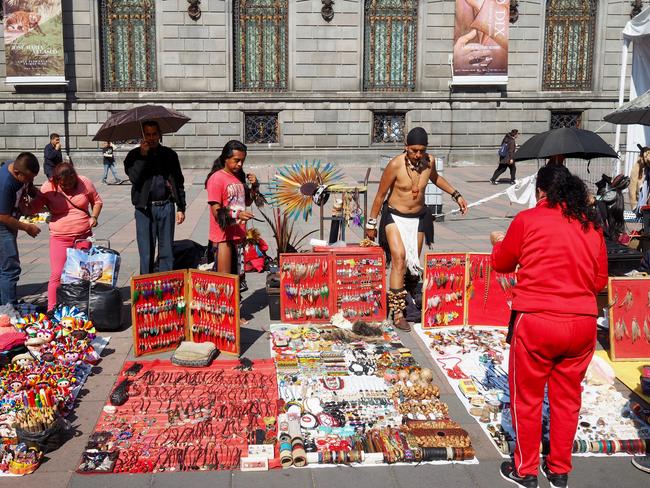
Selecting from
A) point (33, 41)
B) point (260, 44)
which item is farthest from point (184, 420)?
point (33, 41)

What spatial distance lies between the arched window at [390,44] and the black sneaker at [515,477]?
19957 millimetres

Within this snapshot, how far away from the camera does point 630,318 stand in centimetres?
637

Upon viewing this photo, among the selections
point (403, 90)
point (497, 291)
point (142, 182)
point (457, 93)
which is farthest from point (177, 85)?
point (497, 291)

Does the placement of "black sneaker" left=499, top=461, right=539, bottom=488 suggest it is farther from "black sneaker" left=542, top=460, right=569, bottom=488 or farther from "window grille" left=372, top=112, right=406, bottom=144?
"window grille" left=372, top=112, right=406, bottom=144

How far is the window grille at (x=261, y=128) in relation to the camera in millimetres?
23000

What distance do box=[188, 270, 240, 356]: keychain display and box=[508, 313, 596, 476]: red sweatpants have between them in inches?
110

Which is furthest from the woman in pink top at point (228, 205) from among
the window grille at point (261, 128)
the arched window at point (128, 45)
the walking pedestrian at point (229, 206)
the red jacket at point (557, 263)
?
the arched window at point (128, 45)

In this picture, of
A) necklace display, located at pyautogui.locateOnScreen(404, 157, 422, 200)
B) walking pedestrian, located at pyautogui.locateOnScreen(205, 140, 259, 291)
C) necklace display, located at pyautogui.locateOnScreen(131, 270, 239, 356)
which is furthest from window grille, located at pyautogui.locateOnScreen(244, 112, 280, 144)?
necklace display, located at pyautogui.locateOnScreen(131, 270, 239, 356)

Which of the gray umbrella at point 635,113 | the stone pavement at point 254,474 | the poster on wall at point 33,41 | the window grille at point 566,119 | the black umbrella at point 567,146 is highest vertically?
the poster on wall at point 33,41

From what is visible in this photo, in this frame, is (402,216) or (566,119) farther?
(566,119)

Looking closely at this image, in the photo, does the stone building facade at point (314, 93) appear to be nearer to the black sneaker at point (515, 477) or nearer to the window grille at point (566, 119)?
the window grille at point (566, 119)

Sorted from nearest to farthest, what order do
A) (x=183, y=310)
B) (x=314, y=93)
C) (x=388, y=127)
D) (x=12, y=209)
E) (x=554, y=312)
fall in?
(x=554, y=312) < (x=183, y=310) < (x=12, y=209) < (x=314, y=93) < (x=388, y=127)

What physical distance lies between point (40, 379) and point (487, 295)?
14.2 feet

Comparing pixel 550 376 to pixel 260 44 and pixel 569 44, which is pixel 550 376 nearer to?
pixel 260 44
